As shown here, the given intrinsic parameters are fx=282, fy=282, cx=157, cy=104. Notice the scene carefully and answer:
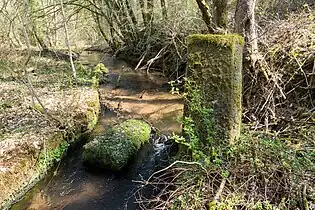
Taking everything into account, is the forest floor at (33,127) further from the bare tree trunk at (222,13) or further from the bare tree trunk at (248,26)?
the bare tree trunk at (222,13)

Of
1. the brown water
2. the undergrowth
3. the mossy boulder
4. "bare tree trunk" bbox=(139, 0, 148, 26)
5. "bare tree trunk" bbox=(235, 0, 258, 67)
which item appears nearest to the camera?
the undergrowth

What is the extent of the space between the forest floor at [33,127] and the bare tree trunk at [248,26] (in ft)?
14.1

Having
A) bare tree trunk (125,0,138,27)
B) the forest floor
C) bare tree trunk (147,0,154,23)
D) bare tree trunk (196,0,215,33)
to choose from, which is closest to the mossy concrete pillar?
the forest floor

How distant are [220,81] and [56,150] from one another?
4.08 meters

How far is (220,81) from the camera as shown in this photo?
420 centimetres

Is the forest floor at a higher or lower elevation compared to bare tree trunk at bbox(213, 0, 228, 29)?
lower

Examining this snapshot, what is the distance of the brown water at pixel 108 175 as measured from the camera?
200 inches

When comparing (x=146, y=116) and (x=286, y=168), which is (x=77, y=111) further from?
(x=286, y=168)

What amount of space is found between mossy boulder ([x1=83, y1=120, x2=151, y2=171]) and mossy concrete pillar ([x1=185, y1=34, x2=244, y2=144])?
90.4 inches

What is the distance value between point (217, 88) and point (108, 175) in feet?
10.1

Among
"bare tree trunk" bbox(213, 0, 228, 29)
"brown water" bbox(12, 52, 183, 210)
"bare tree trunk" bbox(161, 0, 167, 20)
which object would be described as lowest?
"brown water" bbox(12, 52, 183, 210)

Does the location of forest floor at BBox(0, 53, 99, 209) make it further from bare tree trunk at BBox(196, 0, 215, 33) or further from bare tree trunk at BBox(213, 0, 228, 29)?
bare tree trunk at BBox(213, 0, 228, 29)

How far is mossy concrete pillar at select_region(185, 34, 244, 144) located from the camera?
416 cm

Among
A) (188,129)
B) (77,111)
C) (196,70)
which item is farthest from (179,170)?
(77,111)
